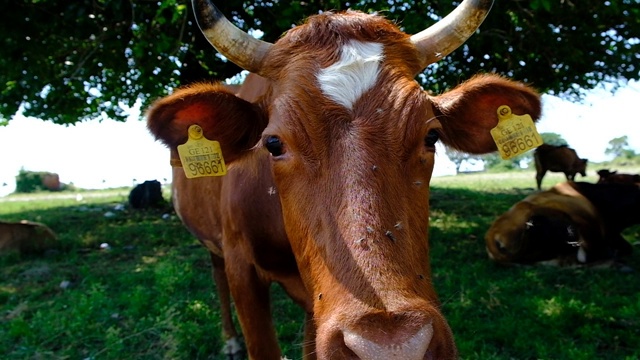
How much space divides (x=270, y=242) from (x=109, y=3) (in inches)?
214

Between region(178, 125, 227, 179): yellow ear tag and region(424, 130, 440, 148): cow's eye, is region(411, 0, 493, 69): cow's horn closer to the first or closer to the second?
region(424, 130, 440, 148): cow's eye

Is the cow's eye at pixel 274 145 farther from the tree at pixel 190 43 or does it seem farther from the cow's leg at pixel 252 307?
the tree at pixel 190 43

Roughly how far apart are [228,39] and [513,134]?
1.78m

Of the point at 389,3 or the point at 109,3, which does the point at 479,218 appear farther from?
the point at 109,3

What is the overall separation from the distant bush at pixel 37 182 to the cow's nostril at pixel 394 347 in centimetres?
4195

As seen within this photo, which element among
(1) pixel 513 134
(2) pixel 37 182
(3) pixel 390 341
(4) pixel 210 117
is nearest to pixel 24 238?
(4) pixel 210 117

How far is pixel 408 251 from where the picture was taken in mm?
2178

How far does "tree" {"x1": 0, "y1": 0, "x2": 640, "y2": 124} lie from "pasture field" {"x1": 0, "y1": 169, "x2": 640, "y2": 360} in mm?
2808

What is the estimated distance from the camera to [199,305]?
20.6 feet

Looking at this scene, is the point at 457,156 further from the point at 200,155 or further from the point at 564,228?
the point at 564,228

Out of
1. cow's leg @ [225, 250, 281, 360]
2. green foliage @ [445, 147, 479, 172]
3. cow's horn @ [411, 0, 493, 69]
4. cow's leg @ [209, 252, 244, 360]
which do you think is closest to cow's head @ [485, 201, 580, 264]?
cow's leg @ [209, 252, 244, 360]

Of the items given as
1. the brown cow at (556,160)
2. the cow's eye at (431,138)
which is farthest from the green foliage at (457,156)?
the brown cow at (556,160)

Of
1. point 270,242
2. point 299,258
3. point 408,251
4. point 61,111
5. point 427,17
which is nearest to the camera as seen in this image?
point 408,251

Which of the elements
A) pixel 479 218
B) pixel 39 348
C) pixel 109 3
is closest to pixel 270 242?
pixel 39 348
